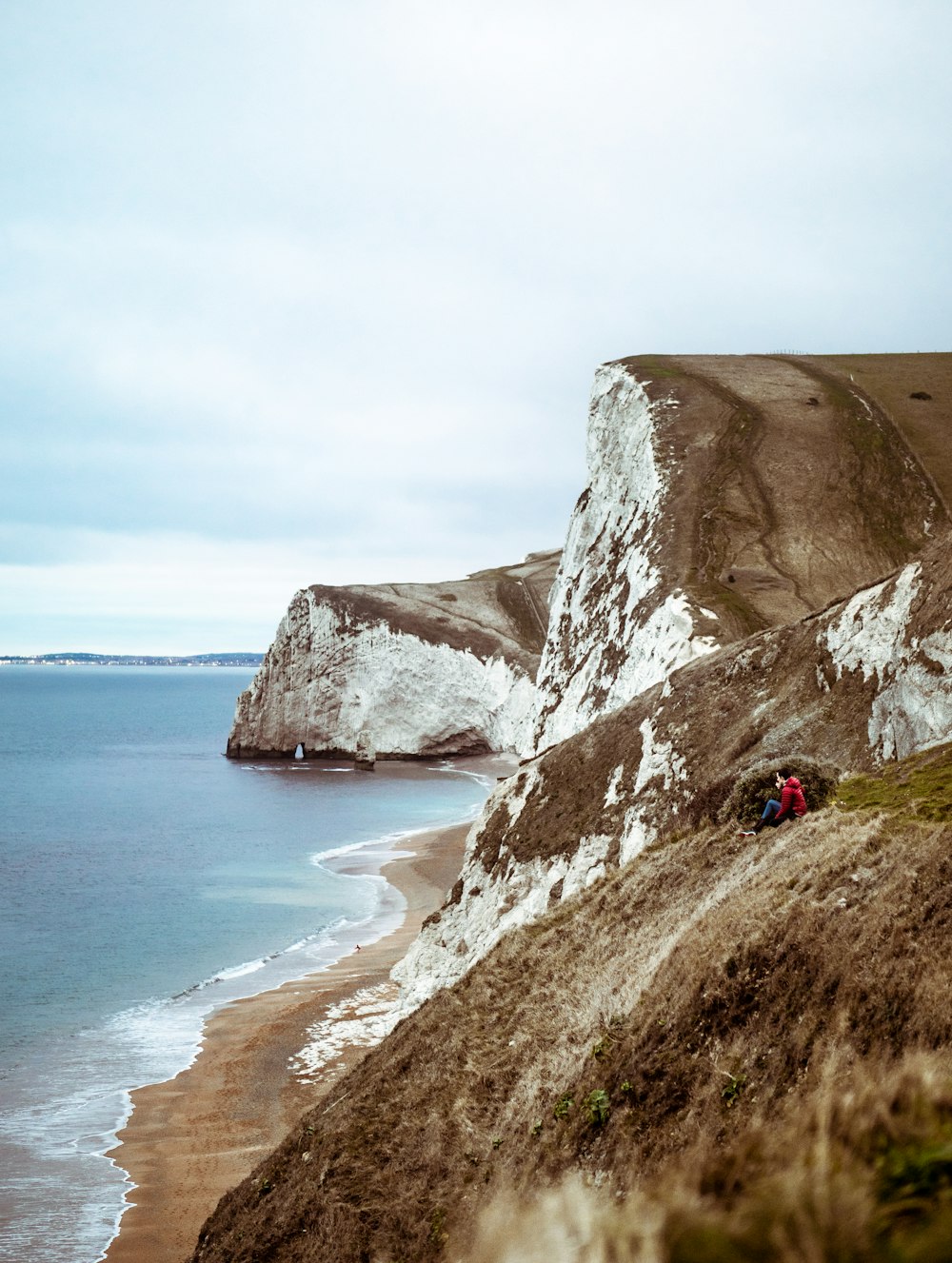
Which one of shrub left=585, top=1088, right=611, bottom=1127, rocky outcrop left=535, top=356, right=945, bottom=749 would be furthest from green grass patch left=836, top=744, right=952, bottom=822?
rocky outcrop left=535, top=356, right=945, bottom=749

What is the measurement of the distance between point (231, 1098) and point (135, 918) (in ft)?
65.2

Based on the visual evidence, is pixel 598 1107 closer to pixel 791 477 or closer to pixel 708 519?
pixel 708 519

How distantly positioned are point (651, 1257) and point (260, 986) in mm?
33700

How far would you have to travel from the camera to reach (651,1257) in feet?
9.53

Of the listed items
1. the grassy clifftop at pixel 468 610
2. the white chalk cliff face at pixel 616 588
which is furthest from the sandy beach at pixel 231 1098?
the grassy clifftop at pixel 468 610

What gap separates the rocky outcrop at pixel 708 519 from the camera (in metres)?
44.4

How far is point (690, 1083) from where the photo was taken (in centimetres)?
890

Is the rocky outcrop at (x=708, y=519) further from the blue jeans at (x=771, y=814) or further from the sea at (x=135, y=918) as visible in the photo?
the blue jeans at (x=771, y=814)

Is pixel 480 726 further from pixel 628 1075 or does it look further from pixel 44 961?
pixel 628 1075

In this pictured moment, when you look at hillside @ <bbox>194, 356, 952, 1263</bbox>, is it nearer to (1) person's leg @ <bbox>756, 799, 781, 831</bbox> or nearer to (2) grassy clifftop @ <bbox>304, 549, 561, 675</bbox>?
(1) person's leg @ <bbox>756, 799, 781, 831</bbox>

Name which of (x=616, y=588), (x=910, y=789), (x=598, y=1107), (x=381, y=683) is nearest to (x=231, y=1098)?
(x=598, y=1107)

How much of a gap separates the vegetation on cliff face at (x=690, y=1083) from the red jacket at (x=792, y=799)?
0.65 meters

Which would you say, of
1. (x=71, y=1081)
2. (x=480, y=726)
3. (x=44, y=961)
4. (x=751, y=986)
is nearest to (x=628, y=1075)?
(x=751, y=986)

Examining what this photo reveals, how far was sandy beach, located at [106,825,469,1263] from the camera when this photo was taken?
61.8 feet
